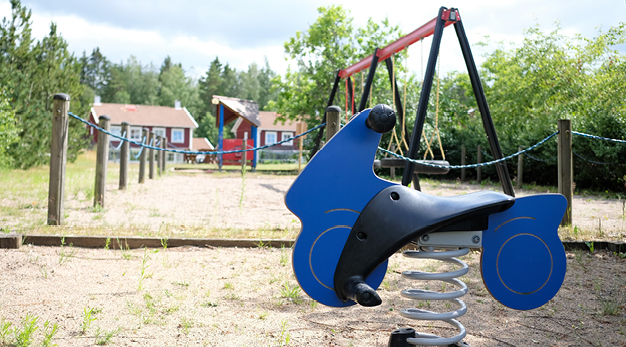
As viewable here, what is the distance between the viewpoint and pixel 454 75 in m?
37.8

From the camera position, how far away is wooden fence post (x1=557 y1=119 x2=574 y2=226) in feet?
18.2

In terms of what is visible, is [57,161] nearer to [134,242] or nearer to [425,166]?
[134,242]

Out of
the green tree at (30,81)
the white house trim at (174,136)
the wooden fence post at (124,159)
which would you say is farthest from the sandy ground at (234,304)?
the white house trim at (174,136)

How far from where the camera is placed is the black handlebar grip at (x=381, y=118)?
178 cm

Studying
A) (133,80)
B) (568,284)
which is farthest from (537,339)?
(133,80)

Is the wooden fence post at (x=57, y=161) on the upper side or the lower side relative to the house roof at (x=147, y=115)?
lower

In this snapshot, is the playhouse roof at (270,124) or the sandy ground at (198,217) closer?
the sandy ground at (198,217)

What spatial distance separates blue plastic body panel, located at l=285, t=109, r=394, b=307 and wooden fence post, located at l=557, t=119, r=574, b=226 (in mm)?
4649

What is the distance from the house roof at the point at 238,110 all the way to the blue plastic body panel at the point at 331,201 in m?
24.2

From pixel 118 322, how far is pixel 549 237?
2.27 meters

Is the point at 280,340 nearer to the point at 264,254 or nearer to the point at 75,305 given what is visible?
the point at 75,305

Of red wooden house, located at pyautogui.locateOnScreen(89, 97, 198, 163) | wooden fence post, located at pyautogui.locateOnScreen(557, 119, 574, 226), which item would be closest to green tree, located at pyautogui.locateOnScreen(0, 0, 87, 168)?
wooden fence post, located at pyautogui.locateOnScreen(557, 119, 574, 226)

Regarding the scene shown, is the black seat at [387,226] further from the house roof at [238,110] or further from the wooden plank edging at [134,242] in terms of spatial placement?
the house roof at [238,110]

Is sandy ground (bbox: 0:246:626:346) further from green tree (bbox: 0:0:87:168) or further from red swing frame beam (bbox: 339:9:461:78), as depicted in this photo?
green tree (bbox: 0:0:87:168)
